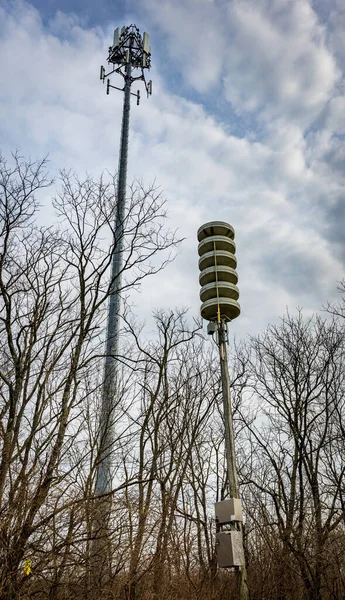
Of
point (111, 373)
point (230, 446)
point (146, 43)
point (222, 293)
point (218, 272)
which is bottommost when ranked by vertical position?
point (230, 446)

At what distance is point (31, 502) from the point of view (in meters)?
5.73

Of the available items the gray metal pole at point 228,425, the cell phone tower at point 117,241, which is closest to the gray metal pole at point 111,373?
the cell phone tower at point 117,241

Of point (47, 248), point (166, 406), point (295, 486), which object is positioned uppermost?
point (47, 248)

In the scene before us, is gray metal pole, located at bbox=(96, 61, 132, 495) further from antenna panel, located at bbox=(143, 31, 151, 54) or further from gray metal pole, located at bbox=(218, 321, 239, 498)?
antenna panel, located at bbox=(143, 31, 151, 54)

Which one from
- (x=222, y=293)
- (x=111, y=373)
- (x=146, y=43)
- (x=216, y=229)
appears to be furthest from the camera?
(x=146, y=43)

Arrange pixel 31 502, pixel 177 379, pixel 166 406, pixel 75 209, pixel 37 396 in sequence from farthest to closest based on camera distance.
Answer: pixel 177 379 → pixel 166 406 → pixel 75 209 → pixel 37 396 → pixel 31 502

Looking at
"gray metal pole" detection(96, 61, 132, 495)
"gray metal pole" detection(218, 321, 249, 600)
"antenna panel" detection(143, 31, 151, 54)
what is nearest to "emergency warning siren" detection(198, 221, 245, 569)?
"gray metal pole" detection(218, 321, 249, 600)

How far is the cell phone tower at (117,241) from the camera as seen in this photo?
29.3 ft

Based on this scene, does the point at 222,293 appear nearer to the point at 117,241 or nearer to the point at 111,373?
the point at 117,241

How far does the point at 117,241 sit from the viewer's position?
8.01m

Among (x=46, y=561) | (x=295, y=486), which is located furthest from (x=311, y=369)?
(x=46, y=561)

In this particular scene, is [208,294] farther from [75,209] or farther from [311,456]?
[311,456]

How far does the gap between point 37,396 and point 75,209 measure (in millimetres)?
3233

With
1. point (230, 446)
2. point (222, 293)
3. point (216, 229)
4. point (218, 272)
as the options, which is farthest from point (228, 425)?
point (216, 229)
